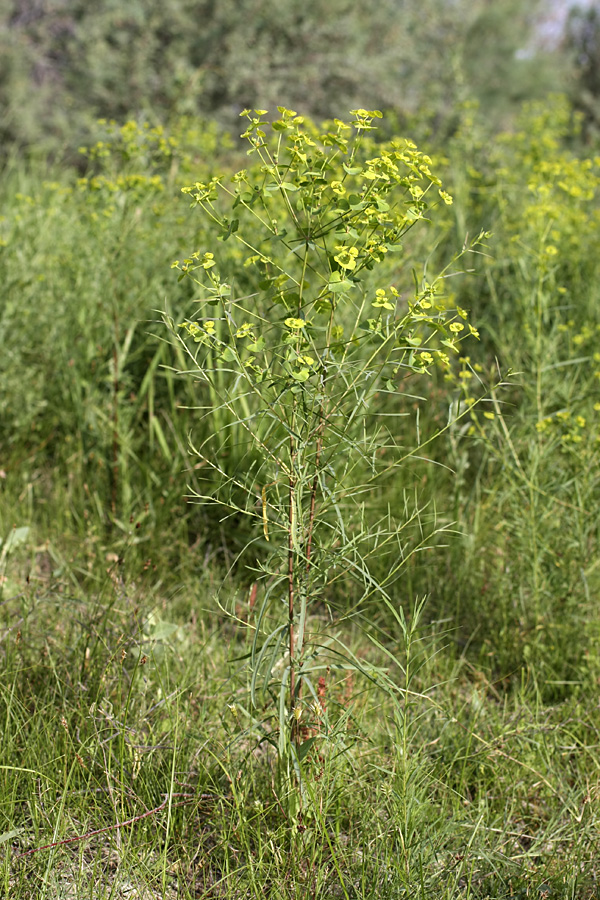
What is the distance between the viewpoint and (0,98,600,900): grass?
1582 millimetres

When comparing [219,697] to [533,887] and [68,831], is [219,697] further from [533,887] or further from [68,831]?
[533,887]

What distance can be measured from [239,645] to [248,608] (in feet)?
1.41

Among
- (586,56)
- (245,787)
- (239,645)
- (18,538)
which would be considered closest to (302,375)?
(245,787)

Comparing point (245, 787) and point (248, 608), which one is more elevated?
point (248, 608)

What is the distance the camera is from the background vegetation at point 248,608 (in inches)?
62.7

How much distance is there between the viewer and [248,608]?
198cm

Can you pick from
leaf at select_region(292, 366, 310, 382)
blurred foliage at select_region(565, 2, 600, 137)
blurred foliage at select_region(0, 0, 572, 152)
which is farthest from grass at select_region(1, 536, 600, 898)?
blurred foliage at select_region(565, 2, 600, 137)

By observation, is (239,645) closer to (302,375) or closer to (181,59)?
(302,375)

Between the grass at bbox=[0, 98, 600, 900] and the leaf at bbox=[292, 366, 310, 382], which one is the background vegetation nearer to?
the grass at bbox=[0, 98, 600, 900]

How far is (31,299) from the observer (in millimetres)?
3293

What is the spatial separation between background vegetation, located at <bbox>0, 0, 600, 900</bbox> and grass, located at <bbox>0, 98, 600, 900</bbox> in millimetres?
13

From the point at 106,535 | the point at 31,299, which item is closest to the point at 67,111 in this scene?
the point at 31,299

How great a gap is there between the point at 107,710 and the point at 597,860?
112cm

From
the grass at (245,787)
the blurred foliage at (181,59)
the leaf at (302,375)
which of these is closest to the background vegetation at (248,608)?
the grass at (245,787)
